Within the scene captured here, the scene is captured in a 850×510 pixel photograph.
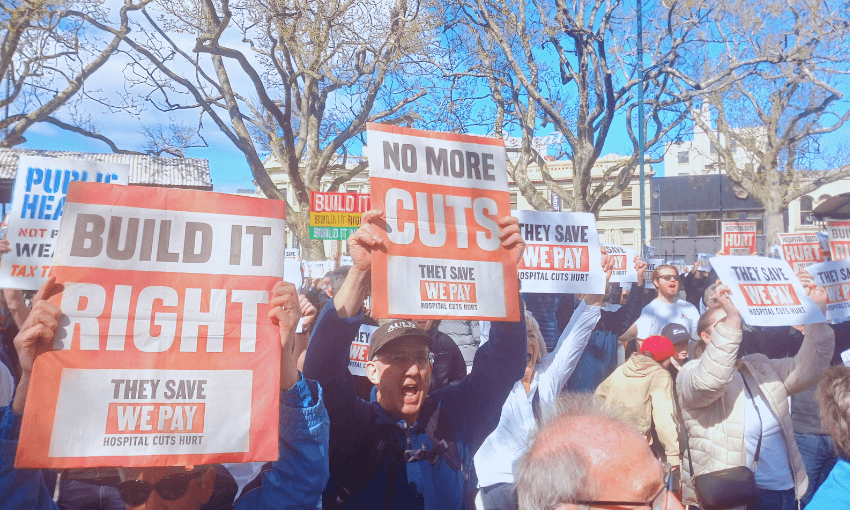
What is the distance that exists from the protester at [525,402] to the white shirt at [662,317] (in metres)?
2.33

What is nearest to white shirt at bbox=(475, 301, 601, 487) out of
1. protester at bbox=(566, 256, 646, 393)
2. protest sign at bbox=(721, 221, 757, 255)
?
protester at bbox=(566, 256, 646, 393)

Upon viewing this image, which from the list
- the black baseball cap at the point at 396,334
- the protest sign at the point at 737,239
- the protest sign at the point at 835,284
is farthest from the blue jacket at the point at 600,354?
the protest sign at the point at 737,239

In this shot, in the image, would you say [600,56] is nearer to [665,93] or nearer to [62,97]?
[665,93]

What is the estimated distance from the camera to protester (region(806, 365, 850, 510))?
2496 millimetres

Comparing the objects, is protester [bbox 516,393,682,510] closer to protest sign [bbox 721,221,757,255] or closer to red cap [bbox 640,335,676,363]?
red cap [bbox 640,335,676,363]

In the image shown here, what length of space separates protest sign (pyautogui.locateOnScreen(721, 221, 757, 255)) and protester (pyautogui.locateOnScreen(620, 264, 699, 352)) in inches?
146

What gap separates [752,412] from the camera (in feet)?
12.4

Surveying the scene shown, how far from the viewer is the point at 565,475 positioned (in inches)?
71.1

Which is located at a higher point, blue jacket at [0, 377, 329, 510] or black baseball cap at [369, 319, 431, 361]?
black baseball cap at [369, 319, 431, 361]

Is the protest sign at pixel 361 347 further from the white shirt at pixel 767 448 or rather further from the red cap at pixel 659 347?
the white shirt at pixel 767 448

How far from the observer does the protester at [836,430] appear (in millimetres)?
2496

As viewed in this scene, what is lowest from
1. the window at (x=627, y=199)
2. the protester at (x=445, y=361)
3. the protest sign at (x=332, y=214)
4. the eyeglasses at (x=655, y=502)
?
the eyeglasses at (x=655, y=502)

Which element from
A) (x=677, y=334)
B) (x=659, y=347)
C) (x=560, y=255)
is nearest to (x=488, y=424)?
(x=560, y=255)

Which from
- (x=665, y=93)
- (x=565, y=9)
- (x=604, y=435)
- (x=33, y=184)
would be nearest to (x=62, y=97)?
(x=565, y=9)
